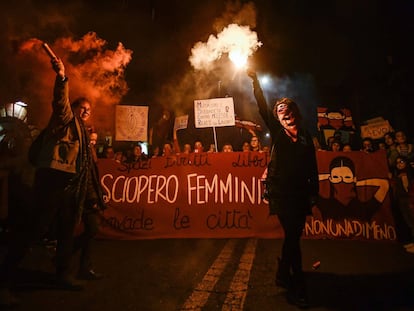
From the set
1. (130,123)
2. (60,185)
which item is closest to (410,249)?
(60,185)

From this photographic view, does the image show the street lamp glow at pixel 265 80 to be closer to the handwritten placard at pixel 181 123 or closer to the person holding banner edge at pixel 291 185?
the handwritten placard at pixel 181 123

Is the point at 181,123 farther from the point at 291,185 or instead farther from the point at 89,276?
the point at 291,185

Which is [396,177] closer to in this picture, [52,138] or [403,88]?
[52,138]

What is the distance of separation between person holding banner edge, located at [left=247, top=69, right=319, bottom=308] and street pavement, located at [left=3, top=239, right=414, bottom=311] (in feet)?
0.74

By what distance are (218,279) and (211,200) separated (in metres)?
2.77

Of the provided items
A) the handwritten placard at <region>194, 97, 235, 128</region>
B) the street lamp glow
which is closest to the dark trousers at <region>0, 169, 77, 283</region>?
the handwritten placard at <region>194, 97, 235, 128</region>

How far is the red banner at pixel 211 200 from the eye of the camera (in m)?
6.27

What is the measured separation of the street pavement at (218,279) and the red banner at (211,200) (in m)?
0.65

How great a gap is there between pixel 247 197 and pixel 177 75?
860cm

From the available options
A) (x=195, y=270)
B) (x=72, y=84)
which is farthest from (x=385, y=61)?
(x=195, y=270)

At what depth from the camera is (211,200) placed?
654 centimetres

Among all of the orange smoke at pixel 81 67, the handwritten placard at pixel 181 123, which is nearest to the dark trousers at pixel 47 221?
the orange smoke at pixel 81 67

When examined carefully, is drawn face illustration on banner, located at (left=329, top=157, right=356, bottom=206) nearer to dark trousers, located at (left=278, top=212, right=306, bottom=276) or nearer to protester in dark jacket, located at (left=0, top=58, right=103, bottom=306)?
dark trousers, located at (left=278, top=212, right=306, bottom=276)

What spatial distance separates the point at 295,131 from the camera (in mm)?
3578
